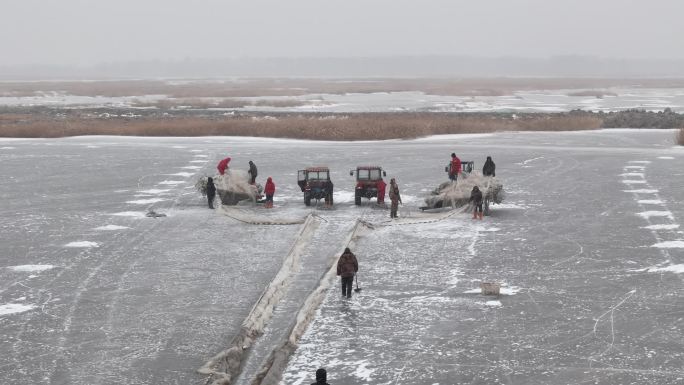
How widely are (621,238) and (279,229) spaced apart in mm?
10690

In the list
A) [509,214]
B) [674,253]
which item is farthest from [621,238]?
[509,214]

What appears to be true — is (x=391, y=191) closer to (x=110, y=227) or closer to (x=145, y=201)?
(x=110, y=227)

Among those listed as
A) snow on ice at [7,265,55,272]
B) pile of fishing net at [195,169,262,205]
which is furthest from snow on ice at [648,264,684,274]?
pile of fishing net at [195,169,262,205]

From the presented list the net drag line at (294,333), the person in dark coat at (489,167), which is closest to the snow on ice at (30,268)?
the net drag line at (294,333)

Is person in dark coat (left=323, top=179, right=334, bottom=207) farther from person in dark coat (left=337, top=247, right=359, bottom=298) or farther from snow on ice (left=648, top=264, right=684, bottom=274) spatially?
snow on ice (left=648, top=264, right=684, bottom=274)

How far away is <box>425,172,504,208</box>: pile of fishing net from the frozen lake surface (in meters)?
0.78

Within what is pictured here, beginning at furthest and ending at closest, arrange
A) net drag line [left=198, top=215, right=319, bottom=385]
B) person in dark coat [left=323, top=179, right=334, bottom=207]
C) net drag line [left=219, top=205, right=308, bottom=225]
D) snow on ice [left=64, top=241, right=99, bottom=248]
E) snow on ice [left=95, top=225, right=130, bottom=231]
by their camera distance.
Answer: person in dark coat [left=323, top=179, right=334, bottom=207] < net drag line [left=219, top=205, right=308, bottom=225] < snow on ice [left=95, top=225, right=130, bottom=231] < snow on ice [left=64, top=241, right=99, bottom=248] < net drag line [left=198, top=215, right=319, bottom=385]

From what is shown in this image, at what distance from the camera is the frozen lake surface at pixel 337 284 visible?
15.2 metres

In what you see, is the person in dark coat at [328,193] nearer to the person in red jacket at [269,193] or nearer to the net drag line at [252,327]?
the person in red jacket at [269,193]

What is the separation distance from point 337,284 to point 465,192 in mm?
11700

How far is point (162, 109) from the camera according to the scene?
337 feet

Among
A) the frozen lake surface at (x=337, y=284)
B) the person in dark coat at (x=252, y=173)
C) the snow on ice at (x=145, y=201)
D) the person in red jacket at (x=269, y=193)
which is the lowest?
the frozen lake surface at (x=337, y=284)

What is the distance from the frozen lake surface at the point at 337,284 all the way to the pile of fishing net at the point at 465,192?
2.57 ft

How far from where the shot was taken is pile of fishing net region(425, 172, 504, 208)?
3036 centimetres
